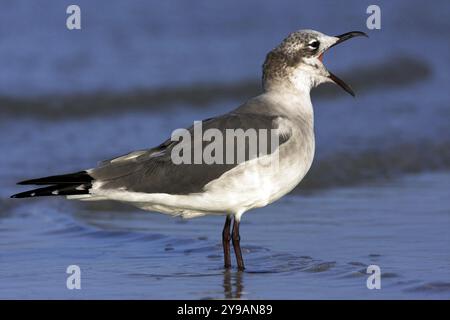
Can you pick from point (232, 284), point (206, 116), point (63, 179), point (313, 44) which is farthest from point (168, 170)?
point (206, 116)

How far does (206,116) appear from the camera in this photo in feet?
45.0

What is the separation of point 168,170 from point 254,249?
3.86ft

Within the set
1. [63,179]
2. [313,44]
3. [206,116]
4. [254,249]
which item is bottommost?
[254,249]

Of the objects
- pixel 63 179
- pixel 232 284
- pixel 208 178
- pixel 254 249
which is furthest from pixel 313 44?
pixel 63 179

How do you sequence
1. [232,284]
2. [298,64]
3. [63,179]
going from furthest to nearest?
[298,64], [232,284], [63,179]

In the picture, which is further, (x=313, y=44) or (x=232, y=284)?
(x=313, y=44)

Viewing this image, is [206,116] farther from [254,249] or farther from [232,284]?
[232,284]

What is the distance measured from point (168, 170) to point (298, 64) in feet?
4.37

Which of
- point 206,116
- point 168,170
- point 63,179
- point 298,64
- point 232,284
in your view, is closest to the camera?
point 63,179

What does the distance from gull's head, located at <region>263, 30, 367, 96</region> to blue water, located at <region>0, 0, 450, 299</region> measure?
3.96ft

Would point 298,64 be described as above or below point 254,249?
above

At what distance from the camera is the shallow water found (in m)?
6.81

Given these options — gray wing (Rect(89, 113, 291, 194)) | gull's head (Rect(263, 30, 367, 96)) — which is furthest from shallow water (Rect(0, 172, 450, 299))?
gull's head (Rect(263, 30, 367, 96))

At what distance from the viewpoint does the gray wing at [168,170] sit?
7.04 meters
